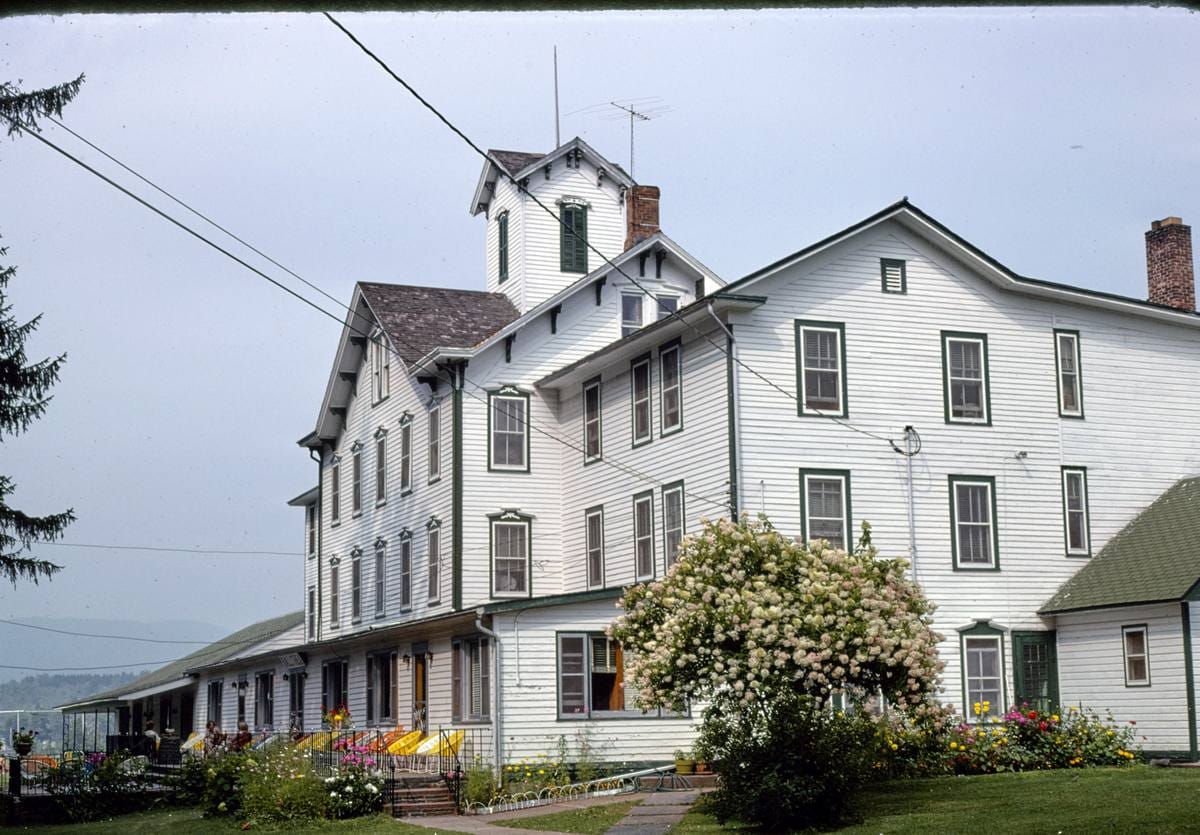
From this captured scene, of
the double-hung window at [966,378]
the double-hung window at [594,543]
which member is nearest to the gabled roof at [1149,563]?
the double-hung window at [966,378]

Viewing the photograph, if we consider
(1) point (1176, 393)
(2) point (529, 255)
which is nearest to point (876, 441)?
(1) point (1176, 393)

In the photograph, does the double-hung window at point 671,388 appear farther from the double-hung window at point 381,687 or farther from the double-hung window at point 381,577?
the double-hung window at point 381,577

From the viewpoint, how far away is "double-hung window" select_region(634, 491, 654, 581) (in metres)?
31.3

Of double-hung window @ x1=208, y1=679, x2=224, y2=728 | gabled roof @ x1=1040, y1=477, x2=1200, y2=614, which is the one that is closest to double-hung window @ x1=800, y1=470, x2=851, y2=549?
gabled roof @ x1=1040, y1=477, x2=1200, y2=614

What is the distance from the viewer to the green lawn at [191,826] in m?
22.7

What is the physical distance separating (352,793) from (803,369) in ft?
38.9

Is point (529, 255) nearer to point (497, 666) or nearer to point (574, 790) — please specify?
point (497, 666)

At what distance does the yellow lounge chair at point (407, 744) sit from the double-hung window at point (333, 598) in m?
13.1

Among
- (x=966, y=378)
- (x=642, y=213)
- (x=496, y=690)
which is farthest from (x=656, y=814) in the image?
(x=642, y=213)

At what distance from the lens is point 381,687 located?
3791 centimetres

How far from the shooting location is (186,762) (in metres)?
30.7

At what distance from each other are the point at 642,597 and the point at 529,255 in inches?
756

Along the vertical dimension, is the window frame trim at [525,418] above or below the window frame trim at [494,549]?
above

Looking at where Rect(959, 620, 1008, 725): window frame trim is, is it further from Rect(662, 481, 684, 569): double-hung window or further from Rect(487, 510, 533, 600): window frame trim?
Rect(487, 510, 533, 600): window frame trim
